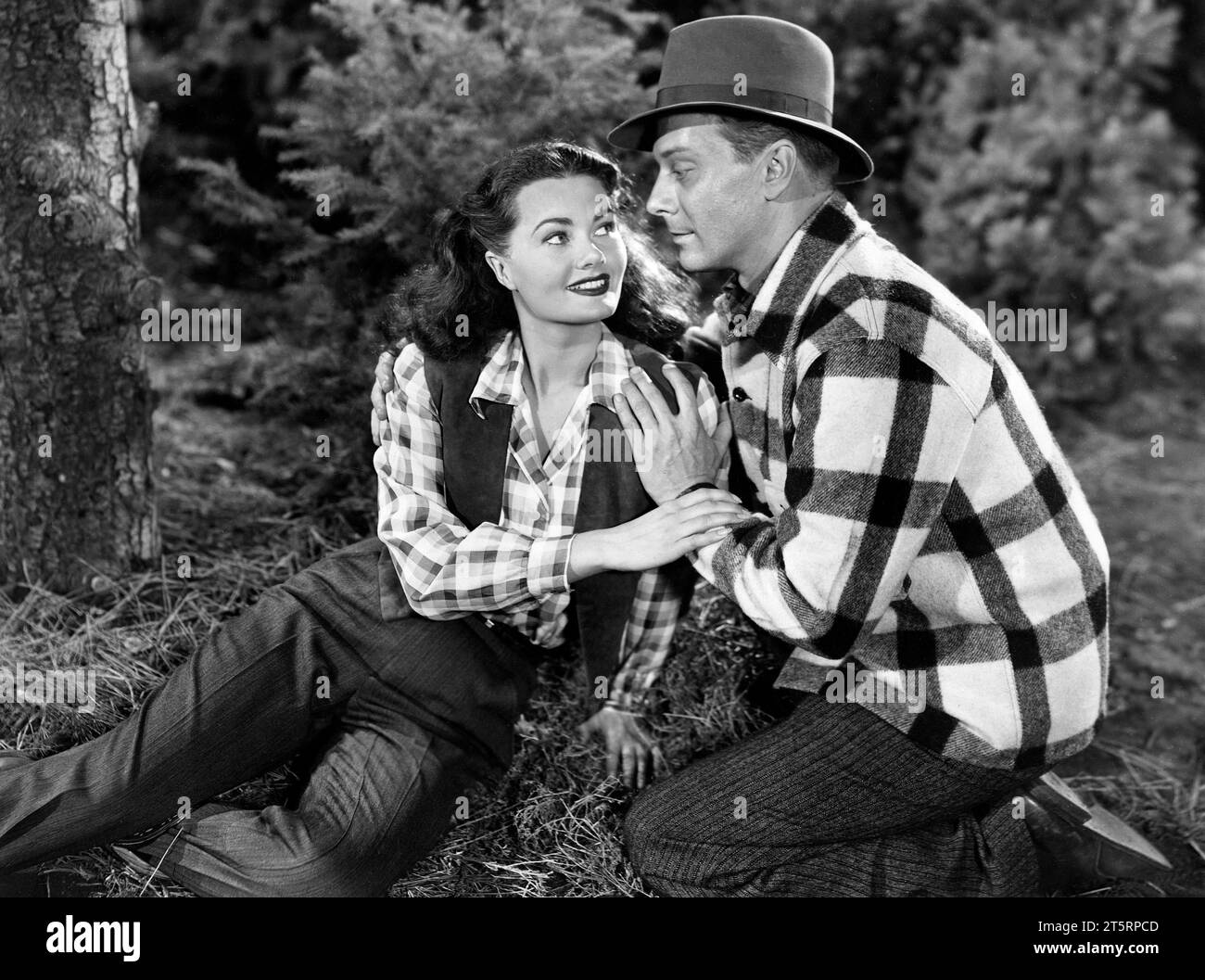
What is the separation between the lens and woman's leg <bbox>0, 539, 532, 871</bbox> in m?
2.67

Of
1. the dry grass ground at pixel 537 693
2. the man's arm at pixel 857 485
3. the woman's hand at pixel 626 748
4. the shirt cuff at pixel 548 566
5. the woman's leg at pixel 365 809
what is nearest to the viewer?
the man's arm at pixel 857 485

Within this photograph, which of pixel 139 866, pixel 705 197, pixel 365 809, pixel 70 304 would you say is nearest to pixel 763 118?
pixel 705 197

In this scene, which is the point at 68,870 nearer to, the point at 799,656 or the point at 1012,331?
the point at 799,656

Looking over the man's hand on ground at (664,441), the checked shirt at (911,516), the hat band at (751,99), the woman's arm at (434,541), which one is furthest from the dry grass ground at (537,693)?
the hat band at (751,99)

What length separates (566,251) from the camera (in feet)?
9.41

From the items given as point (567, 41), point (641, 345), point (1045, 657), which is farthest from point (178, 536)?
point (1045, 657)

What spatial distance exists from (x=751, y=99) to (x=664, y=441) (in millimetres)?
756

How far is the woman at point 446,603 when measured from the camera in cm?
270

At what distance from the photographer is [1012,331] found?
5.65 m

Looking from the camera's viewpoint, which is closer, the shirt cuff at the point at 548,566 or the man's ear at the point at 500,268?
the shirt cuff at the point at 548,566

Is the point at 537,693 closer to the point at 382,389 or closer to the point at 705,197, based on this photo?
the point at 382,389

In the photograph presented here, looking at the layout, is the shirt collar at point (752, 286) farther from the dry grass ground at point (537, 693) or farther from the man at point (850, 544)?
the dry grass ground at point (537, 693)

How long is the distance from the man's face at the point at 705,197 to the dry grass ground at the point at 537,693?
1.23 m

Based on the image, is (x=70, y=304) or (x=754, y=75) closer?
(x=754, y=75)
